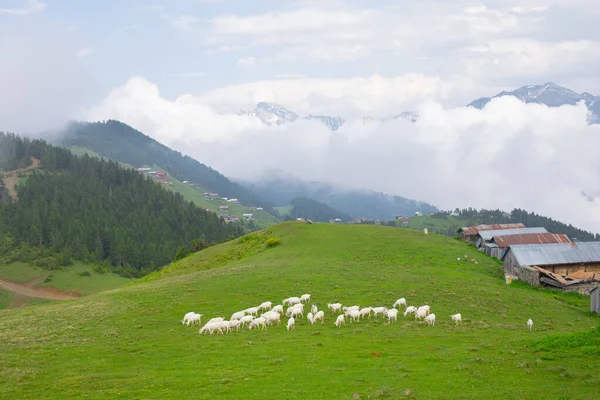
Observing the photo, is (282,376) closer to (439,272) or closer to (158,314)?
(158,314)

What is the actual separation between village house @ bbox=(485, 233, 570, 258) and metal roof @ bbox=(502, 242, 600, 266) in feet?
51.4

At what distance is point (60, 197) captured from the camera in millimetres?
185375

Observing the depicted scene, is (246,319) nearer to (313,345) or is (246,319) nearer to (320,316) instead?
(320,316)

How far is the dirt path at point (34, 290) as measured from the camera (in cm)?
10838

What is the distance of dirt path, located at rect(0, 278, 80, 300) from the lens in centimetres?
10838

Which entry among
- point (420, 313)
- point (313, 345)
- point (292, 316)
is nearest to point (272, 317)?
point (292, 316)

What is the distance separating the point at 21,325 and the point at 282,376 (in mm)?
26499

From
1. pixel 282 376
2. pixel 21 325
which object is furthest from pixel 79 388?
pixel 21 325

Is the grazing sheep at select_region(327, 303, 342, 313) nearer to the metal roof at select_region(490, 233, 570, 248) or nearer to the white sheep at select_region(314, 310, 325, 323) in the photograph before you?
the white sheep at select_region(314, 310, 325, 323)

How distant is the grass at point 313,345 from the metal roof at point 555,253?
851cm

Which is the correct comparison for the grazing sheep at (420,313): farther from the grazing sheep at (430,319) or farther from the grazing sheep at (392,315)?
the grazing sheep at (392,315)

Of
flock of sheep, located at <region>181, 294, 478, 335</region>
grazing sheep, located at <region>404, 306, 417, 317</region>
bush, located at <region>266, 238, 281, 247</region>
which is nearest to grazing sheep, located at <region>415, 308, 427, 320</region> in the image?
flock of sheep, located at <region>181, 294, 478, 335</region>

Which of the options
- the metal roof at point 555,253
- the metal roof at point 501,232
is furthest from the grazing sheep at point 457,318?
the metal roof at point 501,232

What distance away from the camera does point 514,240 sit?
89.5 meters
